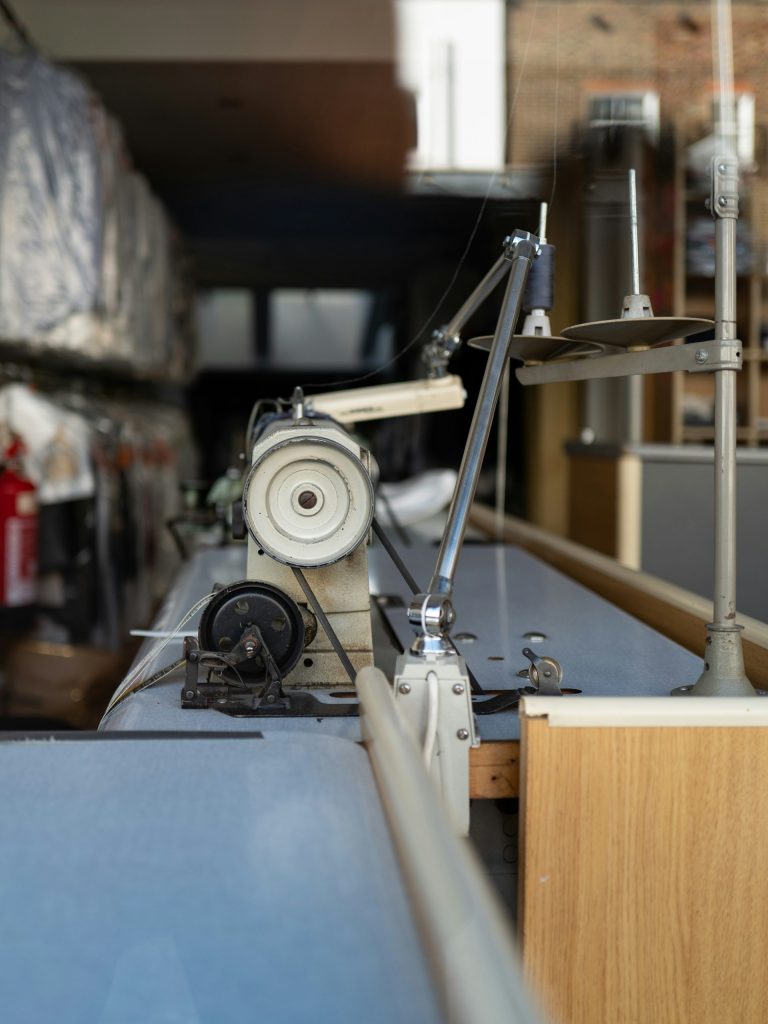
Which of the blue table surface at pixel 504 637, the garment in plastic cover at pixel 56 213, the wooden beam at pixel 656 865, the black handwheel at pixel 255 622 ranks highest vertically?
the garment in plastic cover at pixel 56 213

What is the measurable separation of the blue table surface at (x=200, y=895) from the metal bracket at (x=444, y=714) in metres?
0.10

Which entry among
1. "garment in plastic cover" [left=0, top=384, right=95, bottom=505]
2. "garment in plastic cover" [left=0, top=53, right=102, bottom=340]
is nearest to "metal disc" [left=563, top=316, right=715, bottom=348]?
"garment in plastic cover" [left=0, top=53, right=102, bottom=340]

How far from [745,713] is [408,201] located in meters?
2.92

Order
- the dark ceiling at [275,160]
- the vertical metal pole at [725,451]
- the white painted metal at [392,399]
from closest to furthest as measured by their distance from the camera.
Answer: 1. the vertical metal pole at [725,451]
2. the white painted metal at [392,399]
3. the dark ceiling at [275,160]

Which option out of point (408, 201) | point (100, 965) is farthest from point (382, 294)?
point (100, 965)

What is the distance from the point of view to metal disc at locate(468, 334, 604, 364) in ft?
3.76

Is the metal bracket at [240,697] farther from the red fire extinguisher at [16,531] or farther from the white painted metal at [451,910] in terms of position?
the red fire extinguisher at [16,531]

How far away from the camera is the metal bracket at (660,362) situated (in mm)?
956

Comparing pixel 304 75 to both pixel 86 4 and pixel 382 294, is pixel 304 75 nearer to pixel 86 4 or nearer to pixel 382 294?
pixel 86 4

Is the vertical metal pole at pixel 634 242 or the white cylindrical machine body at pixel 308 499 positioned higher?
the vertical metal pole at pixel 634 242

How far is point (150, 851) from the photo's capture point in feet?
2.27

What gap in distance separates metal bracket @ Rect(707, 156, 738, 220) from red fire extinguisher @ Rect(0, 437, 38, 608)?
2684mm

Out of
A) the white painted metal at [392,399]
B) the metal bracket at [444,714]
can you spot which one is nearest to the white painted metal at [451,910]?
the metal bracket at [444,714]

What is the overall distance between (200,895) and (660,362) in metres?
0.63
